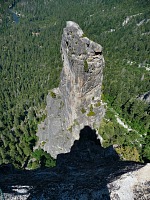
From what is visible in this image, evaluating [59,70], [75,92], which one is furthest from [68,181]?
[59,70]

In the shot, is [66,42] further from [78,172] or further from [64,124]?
[78,172]

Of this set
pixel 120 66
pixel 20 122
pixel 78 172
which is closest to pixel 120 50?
pixel 120 66

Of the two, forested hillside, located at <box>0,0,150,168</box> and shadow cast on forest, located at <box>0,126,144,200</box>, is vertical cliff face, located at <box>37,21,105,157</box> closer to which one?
forested hillside, located at <box>0,0,150,168</box>

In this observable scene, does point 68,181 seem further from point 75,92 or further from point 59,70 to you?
point 59,70

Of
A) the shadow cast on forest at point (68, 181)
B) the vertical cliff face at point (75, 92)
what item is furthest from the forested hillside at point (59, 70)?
the shadow cast on forest at point (68, 181)

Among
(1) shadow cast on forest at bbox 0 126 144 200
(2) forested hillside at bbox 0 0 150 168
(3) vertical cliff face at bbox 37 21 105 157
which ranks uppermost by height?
(2) forested hillside at bbox 0 0 150 168

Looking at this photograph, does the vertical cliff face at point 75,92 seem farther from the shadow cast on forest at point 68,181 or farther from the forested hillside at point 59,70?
the shadow cast on forest at point 68,181

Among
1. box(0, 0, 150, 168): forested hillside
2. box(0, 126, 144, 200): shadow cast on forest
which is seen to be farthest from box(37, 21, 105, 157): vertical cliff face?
box(0, 126, 144, 200): shadow cast on forest
